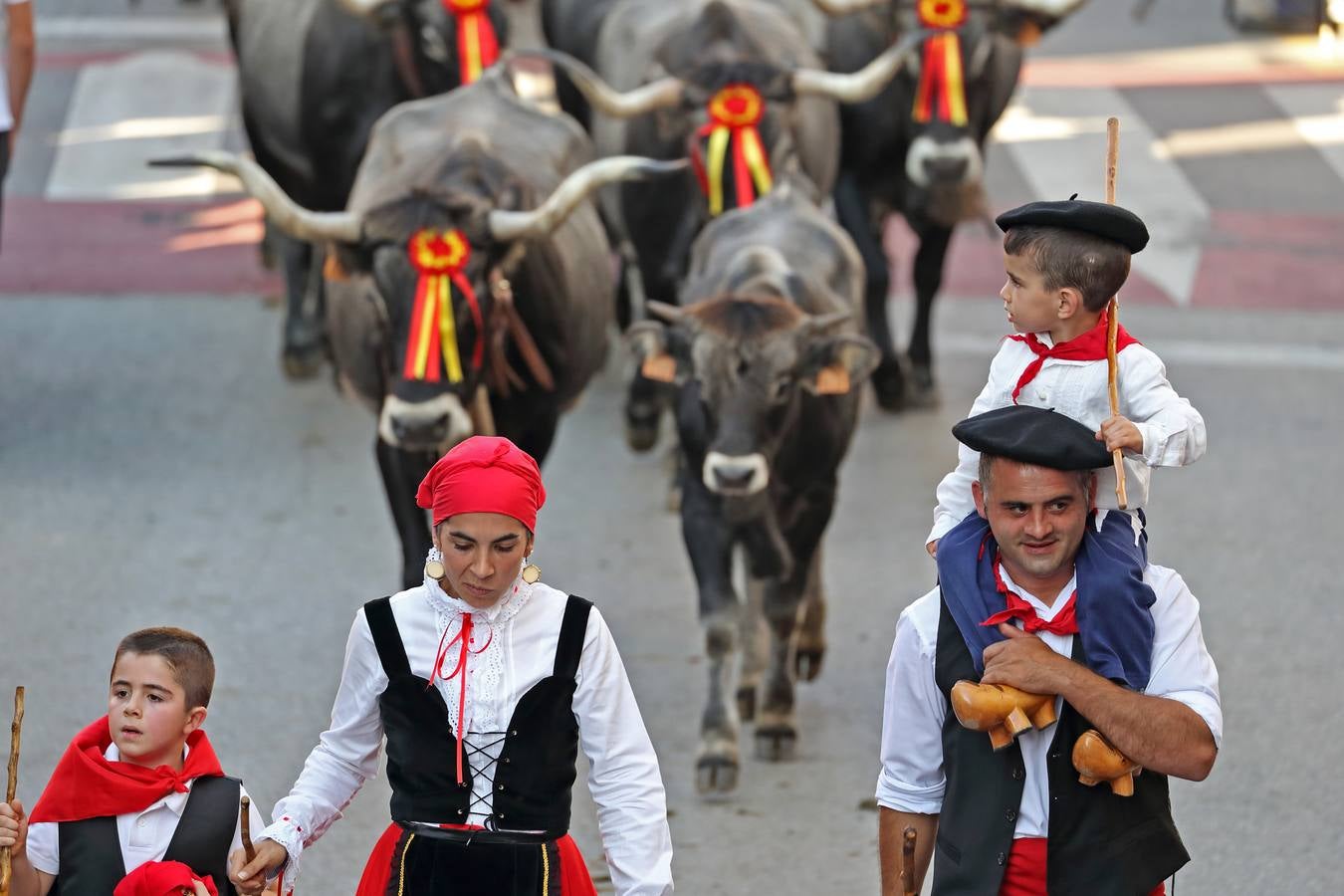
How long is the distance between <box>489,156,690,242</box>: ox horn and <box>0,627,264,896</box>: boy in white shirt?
3660 millimetres

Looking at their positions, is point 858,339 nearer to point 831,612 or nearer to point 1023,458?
point 831,612

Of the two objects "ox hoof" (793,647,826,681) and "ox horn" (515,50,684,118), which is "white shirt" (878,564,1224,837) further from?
"ox horn" (515,50,684,118)

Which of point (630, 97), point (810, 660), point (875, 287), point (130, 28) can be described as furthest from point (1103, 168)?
point (130, 28)

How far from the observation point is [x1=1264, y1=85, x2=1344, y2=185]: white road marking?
16.8 m

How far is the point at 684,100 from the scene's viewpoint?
9977 mm

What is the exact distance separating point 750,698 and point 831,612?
121cm

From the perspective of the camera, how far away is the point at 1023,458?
12.7 ft

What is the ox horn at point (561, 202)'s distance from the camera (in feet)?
25.4

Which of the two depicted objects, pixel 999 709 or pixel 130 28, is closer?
pixel 999 709

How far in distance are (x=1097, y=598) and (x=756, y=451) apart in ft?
10.9

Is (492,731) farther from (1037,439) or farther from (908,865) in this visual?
(1037,439)

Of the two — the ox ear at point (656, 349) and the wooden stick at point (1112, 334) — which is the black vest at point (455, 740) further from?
the ox ear at point (656, 349)

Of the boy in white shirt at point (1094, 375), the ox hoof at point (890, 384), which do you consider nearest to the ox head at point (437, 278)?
the boy in white shirt at point (1094, 375)

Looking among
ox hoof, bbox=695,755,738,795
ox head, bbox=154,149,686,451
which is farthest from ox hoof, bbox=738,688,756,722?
ox head, bbox=154,149,686,451
